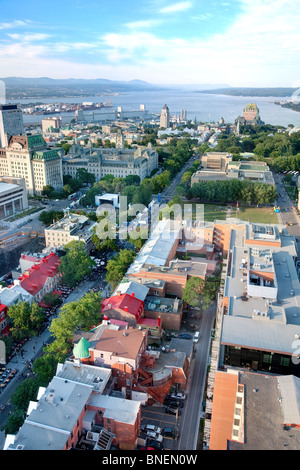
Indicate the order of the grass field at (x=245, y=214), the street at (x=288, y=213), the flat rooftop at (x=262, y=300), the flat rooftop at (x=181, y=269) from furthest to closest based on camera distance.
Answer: the grass field at (x=245, y=214), the street at (x=288, y=213), the flat rooftop at (x=181, y=269), the flat rooftop at (x=262, y=300)

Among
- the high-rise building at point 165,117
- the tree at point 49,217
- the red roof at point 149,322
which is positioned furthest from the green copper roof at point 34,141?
the high-rise building at point 165,117

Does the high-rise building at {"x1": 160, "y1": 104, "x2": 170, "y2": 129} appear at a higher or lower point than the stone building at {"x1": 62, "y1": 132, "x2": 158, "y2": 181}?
higher

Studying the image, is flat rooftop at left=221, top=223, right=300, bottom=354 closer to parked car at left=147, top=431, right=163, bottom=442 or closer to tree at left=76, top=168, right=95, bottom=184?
parked car at left=147, top=431, right=163, bottom=442

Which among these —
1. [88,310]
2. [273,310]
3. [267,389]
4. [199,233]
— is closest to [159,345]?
[88,310]

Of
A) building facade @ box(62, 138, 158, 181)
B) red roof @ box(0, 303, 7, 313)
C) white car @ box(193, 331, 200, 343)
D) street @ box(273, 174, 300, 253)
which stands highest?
building facade @ box(62, 138, 158, 181)

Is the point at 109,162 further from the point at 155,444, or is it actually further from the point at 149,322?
the point at 155,444

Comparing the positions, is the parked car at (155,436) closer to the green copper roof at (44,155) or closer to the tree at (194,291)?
the tree at (194,291)

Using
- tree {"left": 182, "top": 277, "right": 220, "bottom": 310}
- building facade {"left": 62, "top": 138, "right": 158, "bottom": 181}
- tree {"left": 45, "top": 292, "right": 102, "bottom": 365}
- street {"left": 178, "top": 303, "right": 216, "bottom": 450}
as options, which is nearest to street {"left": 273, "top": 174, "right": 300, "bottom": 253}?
tree {"left": 182, "top": 277, "right": 220, "bottom": 310}
